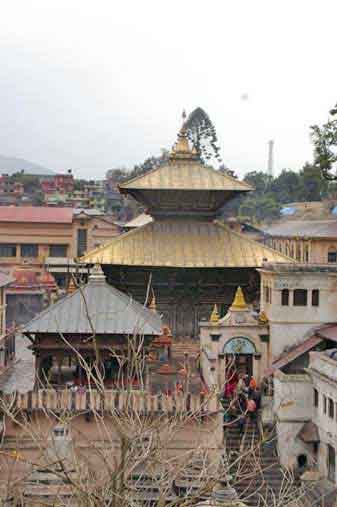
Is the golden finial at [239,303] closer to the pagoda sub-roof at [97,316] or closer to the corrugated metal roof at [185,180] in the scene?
the corrugated metal roof at [185,180]

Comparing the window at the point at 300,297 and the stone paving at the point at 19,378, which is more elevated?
the window at the point at 300,297

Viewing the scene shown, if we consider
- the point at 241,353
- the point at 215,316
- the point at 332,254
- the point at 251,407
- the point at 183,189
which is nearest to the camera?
the point at 251,407

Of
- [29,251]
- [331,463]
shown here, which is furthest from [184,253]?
[29,251]

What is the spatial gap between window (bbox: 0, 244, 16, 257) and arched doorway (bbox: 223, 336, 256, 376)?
34.7m

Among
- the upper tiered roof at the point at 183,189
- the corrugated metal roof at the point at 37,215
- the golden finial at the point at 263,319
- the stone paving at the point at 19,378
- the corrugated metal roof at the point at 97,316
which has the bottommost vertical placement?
the stone paving at the point at 19,378

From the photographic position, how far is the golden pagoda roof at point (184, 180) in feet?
95.3

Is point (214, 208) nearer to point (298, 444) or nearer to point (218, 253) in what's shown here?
point (218, 253)

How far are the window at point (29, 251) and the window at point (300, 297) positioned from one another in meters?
35.0

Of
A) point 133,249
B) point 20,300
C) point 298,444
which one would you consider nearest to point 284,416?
point 298,444

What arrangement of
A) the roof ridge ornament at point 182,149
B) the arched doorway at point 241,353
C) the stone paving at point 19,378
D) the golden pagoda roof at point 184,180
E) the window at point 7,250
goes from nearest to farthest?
the stone paving at point 19,378 → the arched doorway at point 241,353 → the golden pagoda roof at point 184,180 → the roof ridge ornament at point 182,149 → the window at point 7,250

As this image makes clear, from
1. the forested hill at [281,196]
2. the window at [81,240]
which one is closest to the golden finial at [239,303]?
the window at [81,240]

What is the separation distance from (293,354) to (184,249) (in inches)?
192

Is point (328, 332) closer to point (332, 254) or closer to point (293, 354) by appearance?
point (293, 354)

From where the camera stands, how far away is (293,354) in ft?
89.4
